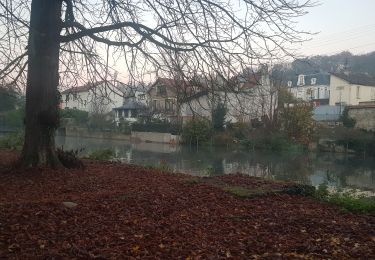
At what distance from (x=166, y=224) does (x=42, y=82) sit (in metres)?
6.09

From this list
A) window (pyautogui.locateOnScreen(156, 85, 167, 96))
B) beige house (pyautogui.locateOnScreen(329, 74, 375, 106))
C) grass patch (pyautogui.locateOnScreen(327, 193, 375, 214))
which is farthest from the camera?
beige house (pyautogui.locateOnScreen(329, 74, 375, 106))

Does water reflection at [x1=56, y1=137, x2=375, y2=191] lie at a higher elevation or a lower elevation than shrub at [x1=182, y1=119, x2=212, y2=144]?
lower

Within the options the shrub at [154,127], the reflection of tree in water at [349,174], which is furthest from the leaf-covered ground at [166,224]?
the shrub at [154,127]

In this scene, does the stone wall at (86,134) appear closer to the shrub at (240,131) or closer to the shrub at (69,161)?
the shrub at (240,131)

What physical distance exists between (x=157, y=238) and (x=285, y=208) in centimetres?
Answer: 300

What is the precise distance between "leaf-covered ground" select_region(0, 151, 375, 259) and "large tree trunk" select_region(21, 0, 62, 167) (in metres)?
1.50

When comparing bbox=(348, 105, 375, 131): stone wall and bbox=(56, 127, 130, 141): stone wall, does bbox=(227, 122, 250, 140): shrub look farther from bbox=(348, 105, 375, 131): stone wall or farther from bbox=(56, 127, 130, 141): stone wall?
bbox=(56, 127, 130, 141): stone wall

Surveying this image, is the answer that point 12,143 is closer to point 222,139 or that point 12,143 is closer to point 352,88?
point 222,139

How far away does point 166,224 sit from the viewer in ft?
18.7

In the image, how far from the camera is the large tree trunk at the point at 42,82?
10.2 metres

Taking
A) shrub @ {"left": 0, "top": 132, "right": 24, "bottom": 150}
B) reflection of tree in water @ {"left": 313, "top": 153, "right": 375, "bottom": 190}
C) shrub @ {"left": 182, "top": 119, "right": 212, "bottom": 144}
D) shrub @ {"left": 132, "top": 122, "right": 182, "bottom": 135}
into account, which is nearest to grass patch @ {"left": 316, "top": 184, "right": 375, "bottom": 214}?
reflection of tree in water @ {"left": 313, "top": 153, "right": 375, "bottom": 190}

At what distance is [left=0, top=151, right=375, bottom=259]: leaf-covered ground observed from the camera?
4.49 metres

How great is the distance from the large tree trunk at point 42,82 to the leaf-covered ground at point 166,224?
58.9 inches

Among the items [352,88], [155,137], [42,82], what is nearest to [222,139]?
[155,137]
